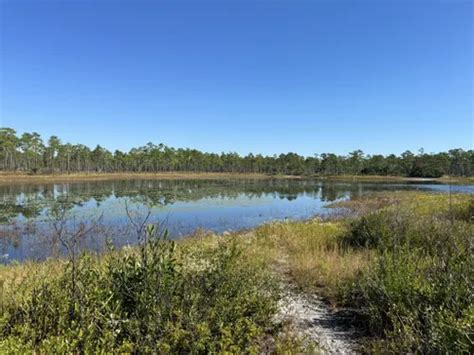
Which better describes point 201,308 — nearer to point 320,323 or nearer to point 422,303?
point 320,323

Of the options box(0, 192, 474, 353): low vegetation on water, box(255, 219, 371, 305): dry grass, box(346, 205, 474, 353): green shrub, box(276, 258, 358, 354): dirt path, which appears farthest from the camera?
box(255, 219, 371, 305): dry grass

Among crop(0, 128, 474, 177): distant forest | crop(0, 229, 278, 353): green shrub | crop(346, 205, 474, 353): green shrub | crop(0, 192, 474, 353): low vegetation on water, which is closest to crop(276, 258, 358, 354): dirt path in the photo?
crop(0, 192, 474, 353): low vegetation on water

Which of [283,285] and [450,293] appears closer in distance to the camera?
[450,293]

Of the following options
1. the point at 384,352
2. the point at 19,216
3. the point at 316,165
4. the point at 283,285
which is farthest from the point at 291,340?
the point at 316,165

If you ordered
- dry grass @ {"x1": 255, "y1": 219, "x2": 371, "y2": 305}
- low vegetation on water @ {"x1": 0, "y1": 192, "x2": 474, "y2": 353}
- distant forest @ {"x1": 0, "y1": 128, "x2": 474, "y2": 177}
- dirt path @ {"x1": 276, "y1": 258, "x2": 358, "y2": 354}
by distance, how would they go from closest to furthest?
low vegetation on water @ {"x1": 0, "y1": 192, "x2": 474, "y2": 353} < dirt path @ {"x1": 276, "y1": 258, "x2": 358, "y2": 354} < dry grass @ {"x1": 255, "y1": 219, "x2": 371, "y2": 305} < distant forest @ {"x1": 0, "y1": 128, "x2": 474, "y2": 177}

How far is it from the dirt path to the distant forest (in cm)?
8540

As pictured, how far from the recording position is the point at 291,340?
3271mm

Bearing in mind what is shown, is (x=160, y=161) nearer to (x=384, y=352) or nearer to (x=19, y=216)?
(x=19, y=216)

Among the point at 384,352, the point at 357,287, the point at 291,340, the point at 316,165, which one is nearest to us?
the point at 384,352

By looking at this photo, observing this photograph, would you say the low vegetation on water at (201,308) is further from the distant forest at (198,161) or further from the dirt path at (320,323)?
the distant forest at (198,161)

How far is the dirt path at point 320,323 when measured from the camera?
3.45 m

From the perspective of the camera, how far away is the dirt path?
345 cm

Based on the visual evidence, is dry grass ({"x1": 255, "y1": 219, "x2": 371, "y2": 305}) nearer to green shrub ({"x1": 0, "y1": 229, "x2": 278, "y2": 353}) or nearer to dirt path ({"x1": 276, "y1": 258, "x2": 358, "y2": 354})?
dirt path ({"x1": 276, "y1": 258, "x2": 358, "y2": 354})

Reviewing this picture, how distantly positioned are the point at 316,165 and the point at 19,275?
115m
